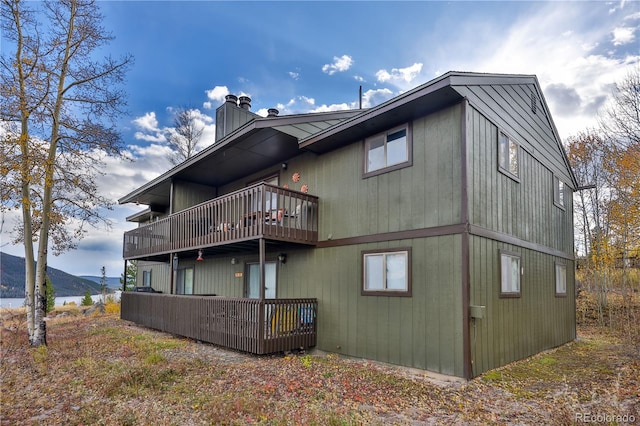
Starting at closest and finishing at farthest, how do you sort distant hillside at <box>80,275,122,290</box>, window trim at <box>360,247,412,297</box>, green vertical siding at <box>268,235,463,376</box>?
green vertical siding at <box>268,235,463,376</box>
window trim at <box>360,247,412,297</box>
distant hillside at <box>80,275,122,290</box>

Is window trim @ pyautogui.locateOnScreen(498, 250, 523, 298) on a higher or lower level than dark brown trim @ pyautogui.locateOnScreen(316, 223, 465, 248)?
lower

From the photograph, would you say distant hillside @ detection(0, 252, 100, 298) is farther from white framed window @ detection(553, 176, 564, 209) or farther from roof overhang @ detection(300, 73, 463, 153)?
white framed window @ detection(553, 176, 564, 209)

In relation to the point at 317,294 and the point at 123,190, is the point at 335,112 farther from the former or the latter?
the point at 123,190

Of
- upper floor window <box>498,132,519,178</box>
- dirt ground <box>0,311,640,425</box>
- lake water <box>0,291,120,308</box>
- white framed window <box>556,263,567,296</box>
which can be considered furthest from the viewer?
white framed window <box>556,263,567,296</box>

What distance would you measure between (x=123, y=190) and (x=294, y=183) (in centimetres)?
1037

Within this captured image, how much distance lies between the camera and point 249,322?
27.2ft

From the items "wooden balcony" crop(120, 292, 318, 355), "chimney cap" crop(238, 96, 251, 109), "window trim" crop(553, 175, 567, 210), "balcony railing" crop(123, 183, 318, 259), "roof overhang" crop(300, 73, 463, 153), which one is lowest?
"wooden balcony" crop(120, 292, 318, 355)

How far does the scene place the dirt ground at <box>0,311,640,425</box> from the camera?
4.62 metres

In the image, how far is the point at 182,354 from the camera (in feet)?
28.0

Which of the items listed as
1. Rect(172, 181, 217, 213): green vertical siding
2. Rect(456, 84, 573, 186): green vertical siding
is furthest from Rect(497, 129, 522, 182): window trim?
Rect(172, 181, 217, 213): green vertical siding

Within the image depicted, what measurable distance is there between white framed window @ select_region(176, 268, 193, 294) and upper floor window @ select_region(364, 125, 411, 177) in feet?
32.1

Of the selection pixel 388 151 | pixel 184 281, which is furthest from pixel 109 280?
pixel 388 151

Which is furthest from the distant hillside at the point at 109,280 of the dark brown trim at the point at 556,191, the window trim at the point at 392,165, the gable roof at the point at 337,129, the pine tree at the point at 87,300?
the dark brown trim at the point at 556,191

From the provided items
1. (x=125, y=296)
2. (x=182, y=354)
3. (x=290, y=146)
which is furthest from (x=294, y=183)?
(x=125, y=296)
